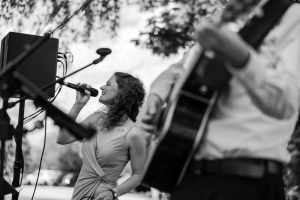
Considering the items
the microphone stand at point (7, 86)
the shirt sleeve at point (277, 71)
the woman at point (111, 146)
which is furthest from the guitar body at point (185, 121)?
the woman at point (111, 146)

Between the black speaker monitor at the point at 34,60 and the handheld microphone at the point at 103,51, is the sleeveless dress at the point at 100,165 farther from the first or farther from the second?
the handheld microphone at the point at 103,51

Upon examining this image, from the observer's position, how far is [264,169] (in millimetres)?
1818

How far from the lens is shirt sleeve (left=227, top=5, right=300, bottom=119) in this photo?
1.65 metres

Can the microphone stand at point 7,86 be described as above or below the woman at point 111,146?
above

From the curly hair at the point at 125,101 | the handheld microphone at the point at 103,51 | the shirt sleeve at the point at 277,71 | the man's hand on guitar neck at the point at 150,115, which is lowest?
the curly hair at the point at 125,101

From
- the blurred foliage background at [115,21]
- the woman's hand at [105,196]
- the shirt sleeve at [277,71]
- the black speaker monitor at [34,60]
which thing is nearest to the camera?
the shirt sleeve at [277,71]

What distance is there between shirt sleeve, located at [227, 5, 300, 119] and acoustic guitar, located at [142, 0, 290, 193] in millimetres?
39

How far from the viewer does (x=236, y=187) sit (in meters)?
1.84

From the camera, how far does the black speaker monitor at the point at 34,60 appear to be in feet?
13.3

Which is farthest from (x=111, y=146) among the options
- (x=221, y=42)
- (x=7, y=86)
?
(x=221, y=42)

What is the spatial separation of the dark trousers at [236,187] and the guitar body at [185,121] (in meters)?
0.09

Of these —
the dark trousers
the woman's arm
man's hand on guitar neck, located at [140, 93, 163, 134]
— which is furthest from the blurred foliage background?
the dark trousers

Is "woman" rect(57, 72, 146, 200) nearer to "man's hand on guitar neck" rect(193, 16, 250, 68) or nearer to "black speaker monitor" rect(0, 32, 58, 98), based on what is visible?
"black speaker monitor" rect(0, 32, 58, 98)

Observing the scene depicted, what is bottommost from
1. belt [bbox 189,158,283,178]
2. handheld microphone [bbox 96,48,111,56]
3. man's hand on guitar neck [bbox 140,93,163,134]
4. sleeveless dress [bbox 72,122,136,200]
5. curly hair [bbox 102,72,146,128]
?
sleeveless dress [bbox 72,122,136,200]
